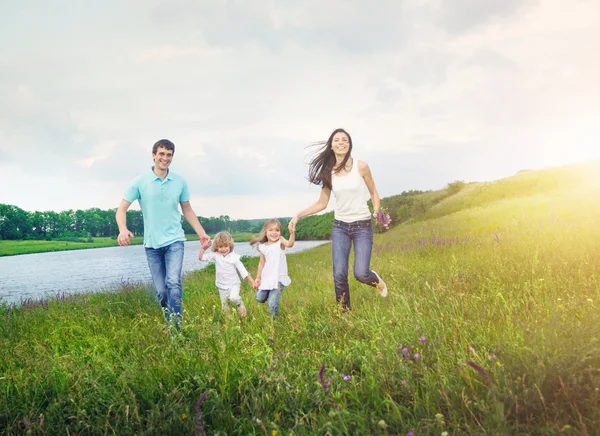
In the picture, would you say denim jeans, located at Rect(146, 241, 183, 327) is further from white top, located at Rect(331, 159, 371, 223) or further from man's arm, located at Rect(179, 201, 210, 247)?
white top, located at Rect(331, 159, 371, 223)

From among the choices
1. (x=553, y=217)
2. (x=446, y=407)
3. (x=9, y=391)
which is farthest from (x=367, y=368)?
(x=553, y=217)

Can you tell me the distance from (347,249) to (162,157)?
2809mm

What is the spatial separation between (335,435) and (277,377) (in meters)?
0.60

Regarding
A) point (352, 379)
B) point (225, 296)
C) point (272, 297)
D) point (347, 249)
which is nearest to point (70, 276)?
point (225, 296)

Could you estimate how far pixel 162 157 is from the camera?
5926 mm

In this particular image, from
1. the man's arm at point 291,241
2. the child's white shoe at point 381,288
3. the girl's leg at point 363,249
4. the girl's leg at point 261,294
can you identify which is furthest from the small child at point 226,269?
the child's white shoe at point 381,288

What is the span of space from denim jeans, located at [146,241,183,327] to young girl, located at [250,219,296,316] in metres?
1.06

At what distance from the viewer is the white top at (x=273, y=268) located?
6.09 m

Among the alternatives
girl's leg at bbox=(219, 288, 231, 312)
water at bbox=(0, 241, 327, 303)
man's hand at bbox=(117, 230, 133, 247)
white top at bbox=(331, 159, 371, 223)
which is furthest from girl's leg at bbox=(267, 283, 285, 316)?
water at bbox=(0, 241, 327, 303)

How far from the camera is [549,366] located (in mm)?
2578

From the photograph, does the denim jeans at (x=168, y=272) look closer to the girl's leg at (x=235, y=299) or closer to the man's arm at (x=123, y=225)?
the man's arm at (x=123, y=225)

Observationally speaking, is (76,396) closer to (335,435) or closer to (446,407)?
(335,435)

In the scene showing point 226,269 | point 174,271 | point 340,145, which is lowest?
point 226,269

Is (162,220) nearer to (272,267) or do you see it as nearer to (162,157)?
(162,157)
